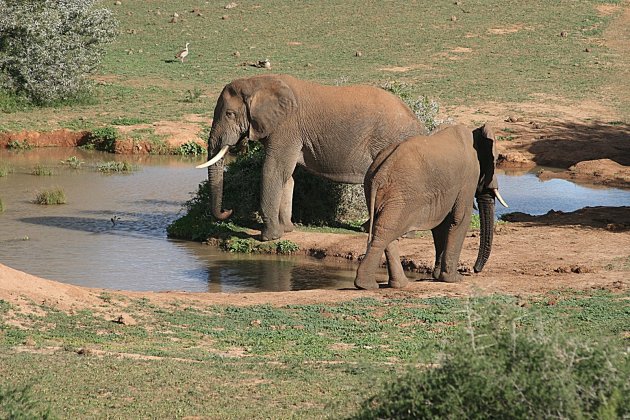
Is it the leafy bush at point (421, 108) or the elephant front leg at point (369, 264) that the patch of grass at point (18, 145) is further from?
the elephant front leg at point (369, 264)

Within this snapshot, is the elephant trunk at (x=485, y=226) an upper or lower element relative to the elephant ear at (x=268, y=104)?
lower

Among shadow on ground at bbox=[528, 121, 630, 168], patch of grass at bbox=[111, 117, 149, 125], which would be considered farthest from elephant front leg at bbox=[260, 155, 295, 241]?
shadow on ground at bbox=[528, 121, 630, 168]

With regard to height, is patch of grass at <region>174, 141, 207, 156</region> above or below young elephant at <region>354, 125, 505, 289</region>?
below

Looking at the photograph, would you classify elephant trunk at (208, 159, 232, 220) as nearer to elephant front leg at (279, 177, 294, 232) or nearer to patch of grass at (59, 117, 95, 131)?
elephant front leg at (279, 177, 294, 232)

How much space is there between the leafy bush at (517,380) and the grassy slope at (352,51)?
79.8 ft

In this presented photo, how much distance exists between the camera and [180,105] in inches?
1347

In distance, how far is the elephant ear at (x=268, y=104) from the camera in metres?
18.5

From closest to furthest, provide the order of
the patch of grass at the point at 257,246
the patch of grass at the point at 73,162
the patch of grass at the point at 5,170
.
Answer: the patch of grass at the point at 257,246, the patch of grass at the point at 5,170, the patch of grass at the point at 73,162

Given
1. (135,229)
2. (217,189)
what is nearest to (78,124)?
(135,229)

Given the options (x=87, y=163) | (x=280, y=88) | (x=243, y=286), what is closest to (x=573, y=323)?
(x=243, y=286)

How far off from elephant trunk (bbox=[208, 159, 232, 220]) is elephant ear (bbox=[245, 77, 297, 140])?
95cm

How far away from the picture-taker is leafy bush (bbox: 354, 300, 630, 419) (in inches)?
270

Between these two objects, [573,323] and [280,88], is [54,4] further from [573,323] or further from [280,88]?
[573,323]

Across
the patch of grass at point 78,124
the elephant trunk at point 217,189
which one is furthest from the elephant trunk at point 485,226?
the patch of grass at point 78,124
